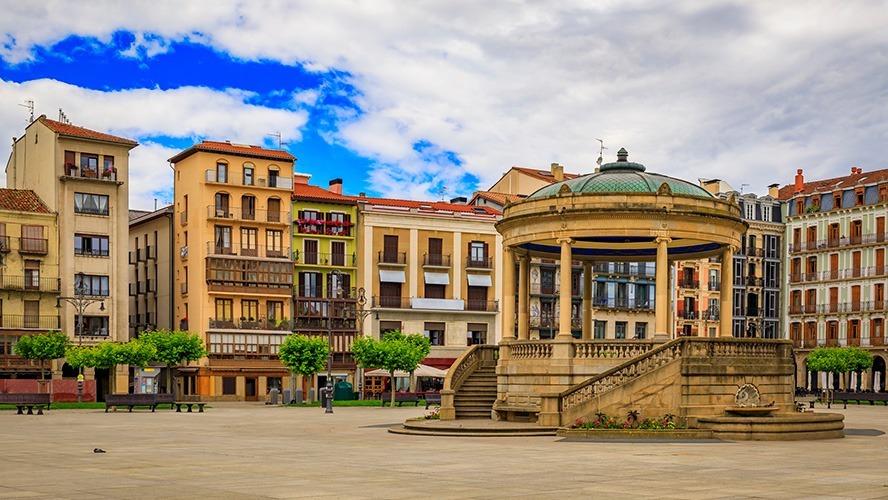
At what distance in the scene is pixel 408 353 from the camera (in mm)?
72188

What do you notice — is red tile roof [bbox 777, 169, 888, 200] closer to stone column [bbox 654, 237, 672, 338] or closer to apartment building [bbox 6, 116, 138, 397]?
apartment building [bbox 6, 116, 138, 397]

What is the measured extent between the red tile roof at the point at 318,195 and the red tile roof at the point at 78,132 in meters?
13.5

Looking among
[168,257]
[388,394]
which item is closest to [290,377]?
[168,257]

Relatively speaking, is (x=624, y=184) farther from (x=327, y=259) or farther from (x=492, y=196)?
(x=492, y=196)

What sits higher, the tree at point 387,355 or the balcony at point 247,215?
the balcony at point 247,215

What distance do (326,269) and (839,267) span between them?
151 feet

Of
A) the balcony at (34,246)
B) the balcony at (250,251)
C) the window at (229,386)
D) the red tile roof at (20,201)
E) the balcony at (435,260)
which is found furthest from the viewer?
the balcony at (435,260)

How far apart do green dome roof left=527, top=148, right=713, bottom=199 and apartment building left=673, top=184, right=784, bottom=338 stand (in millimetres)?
70452

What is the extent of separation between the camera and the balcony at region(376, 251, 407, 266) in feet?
292

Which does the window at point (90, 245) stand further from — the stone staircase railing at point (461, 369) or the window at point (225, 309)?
the stone staircase railing at point (461, 369)

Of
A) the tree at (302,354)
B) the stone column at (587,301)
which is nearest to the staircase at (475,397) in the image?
the stone column at (587,301)

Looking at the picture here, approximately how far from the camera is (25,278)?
77.0 m

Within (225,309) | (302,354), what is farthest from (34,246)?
(302,354)

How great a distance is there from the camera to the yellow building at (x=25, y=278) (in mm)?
75875
